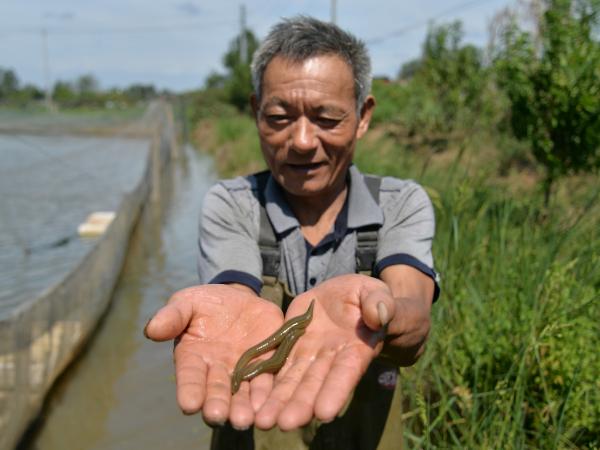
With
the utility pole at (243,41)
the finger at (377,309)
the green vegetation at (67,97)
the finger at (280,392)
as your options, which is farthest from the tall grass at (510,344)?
the green vegetation at (67,97)

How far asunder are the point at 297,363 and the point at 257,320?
252mm

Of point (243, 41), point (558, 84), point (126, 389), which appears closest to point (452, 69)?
point (558, 84)

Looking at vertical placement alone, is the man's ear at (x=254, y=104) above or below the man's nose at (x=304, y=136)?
above

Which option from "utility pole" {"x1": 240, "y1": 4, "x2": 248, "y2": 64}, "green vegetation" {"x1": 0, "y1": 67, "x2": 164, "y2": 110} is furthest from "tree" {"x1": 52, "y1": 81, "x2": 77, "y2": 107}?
"utility pole" {"x1": 240, "y1": 4, "x2": 248, "y2": 64}

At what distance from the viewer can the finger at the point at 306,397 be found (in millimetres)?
1576

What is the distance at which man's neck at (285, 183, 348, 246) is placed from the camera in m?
2.54

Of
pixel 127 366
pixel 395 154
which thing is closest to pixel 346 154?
pixel 127 366

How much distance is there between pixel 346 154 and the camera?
2.55 meters

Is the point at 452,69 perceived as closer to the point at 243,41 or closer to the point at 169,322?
the point at 169,322

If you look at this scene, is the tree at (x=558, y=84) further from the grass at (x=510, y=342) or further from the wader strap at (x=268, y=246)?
the wader strap at (x=268, y=246)

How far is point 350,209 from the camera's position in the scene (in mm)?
2482

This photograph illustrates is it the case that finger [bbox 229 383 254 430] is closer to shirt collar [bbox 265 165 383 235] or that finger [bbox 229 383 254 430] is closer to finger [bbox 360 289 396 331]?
finger [bbox 360 289 396 331]

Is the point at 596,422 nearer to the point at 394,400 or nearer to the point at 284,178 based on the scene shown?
the point at 394,400

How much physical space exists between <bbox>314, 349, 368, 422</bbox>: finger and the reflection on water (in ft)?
10.8
